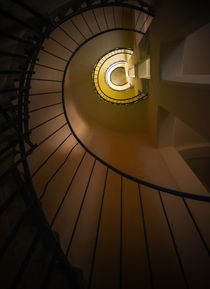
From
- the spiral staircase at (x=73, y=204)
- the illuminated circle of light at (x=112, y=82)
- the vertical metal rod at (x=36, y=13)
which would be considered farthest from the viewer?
the illuminated circle of light at (x=112, y=82)

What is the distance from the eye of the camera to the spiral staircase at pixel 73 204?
1633 millimetres

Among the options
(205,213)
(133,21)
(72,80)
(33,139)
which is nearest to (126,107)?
(72,80)

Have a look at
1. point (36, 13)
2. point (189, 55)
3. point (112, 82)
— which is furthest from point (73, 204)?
point (112, 82)

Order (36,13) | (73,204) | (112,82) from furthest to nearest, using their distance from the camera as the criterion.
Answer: (112,82)
(73,204)
(36,13)

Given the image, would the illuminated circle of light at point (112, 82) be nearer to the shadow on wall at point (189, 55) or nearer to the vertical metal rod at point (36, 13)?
the shadow on wall at point (189, 55)

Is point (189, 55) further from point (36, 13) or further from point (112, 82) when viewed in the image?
point (112, 82)

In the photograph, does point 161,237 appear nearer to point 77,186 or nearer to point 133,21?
point 77,186

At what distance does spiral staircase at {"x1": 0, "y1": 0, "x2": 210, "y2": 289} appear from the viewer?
5.36ft

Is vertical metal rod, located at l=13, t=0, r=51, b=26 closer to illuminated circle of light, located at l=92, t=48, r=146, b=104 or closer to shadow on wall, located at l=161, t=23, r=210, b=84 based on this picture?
shadow on wall, located at l=161, t=23, r=210, b=84

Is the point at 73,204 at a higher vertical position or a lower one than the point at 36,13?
lower

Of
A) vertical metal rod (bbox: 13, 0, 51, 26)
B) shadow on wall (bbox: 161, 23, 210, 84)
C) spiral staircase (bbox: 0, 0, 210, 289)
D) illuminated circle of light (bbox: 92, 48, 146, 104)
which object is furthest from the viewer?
illuminated circle of light (bbox: 92, 48, 146, 104)

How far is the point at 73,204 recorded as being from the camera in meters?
3.77

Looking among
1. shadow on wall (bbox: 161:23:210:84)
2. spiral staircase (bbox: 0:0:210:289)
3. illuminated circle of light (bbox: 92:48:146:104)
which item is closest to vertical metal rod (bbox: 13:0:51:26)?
spiral staircase (bbox: 0:0:210:289)

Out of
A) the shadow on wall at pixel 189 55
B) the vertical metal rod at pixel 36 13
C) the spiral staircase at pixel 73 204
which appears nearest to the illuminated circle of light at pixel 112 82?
the spiral staircase at pixel 73 204
